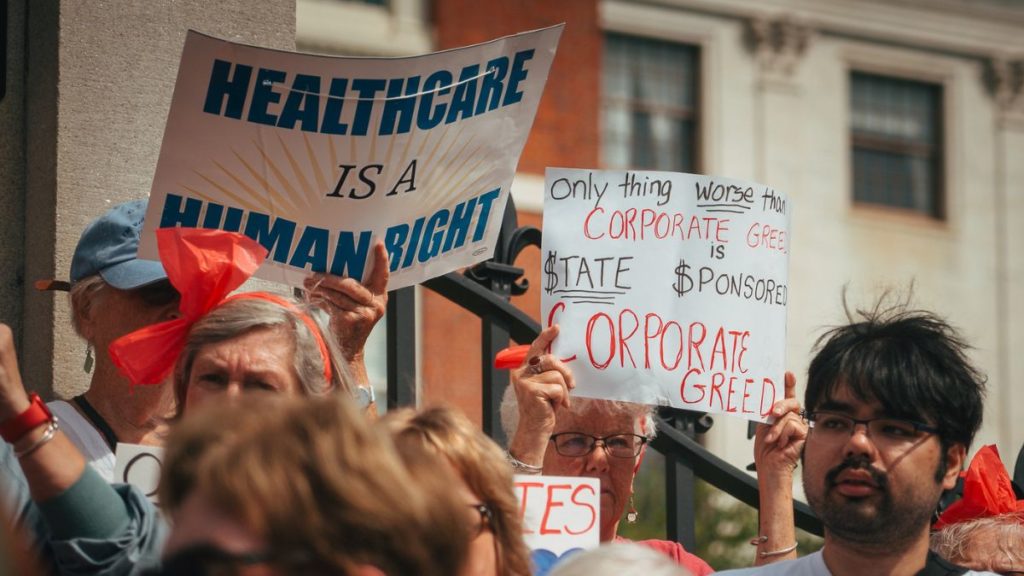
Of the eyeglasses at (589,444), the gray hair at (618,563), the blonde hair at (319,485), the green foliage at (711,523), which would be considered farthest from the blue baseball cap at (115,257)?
the green foliage at (711,523)

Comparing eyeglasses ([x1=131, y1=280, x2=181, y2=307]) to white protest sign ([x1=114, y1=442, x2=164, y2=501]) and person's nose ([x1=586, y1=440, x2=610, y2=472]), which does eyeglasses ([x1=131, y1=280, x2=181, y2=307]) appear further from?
person's nose ([x1=586, y1=440, x2=610, y2=472])

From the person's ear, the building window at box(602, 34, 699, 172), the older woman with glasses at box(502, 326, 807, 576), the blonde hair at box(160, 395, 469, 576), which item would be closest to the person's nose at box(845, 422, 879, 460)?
the person's ear

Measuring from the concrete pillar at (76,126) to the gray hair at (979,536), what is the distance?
2199 mm

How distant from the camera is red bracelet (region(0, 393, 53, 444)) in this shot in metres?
2.93

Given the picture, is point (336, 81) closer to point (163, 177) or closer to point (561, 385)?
point (163, 177)

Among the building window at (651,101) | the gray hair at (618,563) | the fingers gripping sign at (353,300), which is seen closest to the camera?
the gray hair at (618,563)

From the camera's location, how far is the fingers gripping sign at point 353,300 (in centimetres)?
411

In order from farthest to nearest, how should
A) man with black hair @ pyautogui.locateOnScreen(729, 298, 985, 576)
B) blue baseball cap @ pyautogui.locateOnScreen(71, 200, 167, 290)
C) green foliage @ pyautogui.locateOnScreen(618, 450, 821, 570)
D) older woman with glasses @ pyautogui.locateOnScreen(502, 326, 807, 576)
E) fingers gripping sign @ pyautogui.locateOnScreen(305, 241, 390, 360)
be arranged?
green foliage @ pyautogui.locateOnScreen(618, 450, 821, 570) → older woman with glasses @ pyautogui.locateOnScreen(502, 326, 807, 576) → fingers gripping sign @ pyautogui.locateOnScreen(305, 241, 390, 360) → blue baseball cap @ pyautogui.locateOnScreen(71, 200, 167, 290) → man with black hair @ pyautogui.locateOnScreen(729, 298, 985, 576)

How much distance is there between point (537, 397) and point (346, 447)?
78.7 inches

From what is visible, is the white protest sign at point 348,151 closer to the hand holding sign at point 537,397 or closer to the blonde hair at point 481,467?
the hand holding sign at point 537,397

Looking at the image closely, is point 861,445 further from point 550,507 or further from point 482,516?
point 482,516

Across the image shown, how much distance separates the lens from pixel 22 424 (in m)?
2.95

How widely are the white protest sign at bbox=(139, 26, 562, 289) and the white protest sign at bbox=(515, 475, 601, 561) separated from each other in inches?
23.6

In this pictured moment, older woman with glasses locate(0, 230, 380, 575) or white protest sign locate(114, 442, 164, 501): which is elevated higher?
older woman with glasses locate(0, 230, 380, 575)
